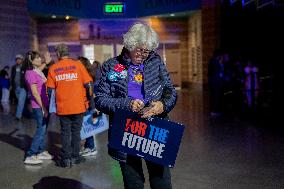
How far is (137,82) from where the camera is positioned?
2893mm

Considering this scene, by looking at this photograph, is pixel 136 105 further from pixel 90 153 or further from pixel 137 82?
pixel 90 153

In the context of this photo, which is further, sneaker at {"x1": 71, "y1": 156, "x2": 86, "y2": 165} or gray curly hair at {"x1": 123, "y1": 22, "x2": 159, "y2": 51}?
sneaker at {"x1": 71, "y1": 156, "x2": 86, "y2": 165}

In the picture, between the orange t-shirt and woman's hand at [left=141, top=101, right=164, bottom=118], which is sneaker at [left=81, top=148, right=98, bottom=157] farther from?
woman's hand at [left=141, top=101, right=164, bottom=118]

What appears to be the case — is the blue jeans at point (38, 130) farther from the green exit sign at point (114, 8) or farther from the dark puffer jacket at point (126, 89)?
the green exit sign at point (114, 8)

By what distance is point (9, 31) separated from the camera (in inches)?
726

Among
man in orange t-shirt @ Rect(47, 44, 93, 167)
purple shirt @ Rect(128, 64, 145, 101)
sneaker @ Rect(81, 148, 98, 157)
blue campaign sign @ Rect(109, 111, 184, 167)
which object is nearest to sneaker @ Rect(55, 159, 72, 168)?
man in orange t-shirt @ Rect(47, 44, 93, 167)

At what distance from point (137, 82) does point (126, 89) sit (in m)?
0.10

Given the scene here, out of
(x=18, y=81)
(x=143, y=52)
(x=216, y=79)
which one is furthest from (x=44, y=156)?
(x=18, y=81)

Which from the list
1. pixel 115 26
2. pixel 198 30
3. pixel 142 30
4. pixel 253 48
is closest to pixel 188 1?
pixel 198 30

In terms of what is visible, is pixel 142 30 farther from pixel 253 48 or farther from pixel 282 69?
pixel 253 48

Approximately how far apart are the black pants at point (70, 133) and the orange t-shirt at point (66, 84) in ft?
0.50

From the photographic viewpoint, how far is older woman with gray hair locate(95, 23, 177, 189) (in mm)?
2826

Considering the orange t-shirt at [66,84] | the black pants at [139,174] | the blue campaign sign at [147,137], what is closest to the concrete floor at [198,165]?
the orange t-shirt at [66,84]

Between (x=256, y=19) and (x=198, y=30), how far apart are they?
6.55 meters
